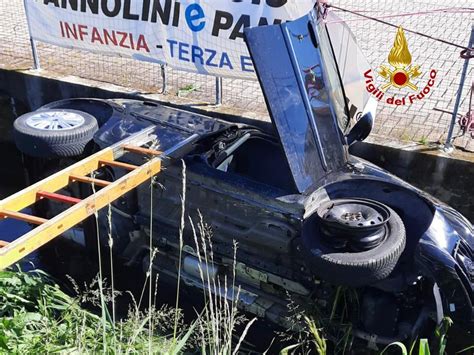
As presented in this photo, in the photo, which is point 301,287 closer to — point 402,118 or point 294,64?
point 294,64

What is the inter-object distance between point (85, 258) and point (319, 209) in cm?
269

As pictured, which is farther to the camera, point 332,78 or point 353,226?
point 332,78

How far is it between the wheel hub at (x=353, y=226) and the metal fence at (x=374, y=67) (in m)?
2.81

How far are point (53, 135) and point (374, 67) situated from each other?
5188mm

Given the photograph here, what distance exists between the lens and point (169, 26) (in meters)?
7.22

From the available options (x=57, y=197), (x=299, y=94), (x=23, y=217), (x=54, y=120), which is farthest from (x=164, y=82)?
(x=23, y=217)

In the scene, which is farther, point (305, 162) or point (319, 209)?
point (305, 162)

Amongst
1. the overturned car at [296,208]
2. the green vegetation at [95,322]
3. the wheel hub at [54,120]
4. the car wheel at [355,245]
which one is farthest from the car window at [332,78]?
the wheel hub at [54,120]

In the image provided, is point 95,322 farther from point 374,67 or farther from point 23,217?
point 374,67

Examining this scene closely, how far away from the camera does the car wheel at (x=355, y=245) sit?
12.6 feet

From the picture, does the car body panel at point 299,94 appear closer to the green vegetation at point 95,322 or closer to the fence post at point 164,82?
the green vegetation at point 95,322

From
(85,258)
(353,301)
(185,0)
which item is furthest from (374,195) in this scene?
(185,0)

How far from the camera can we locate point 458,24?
35.7ft

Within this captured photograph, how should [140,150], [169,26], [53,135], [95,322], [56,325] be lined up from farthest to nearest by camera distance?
[169,26]
[53,135]
[140,150]
[95,322]
[56,325]
